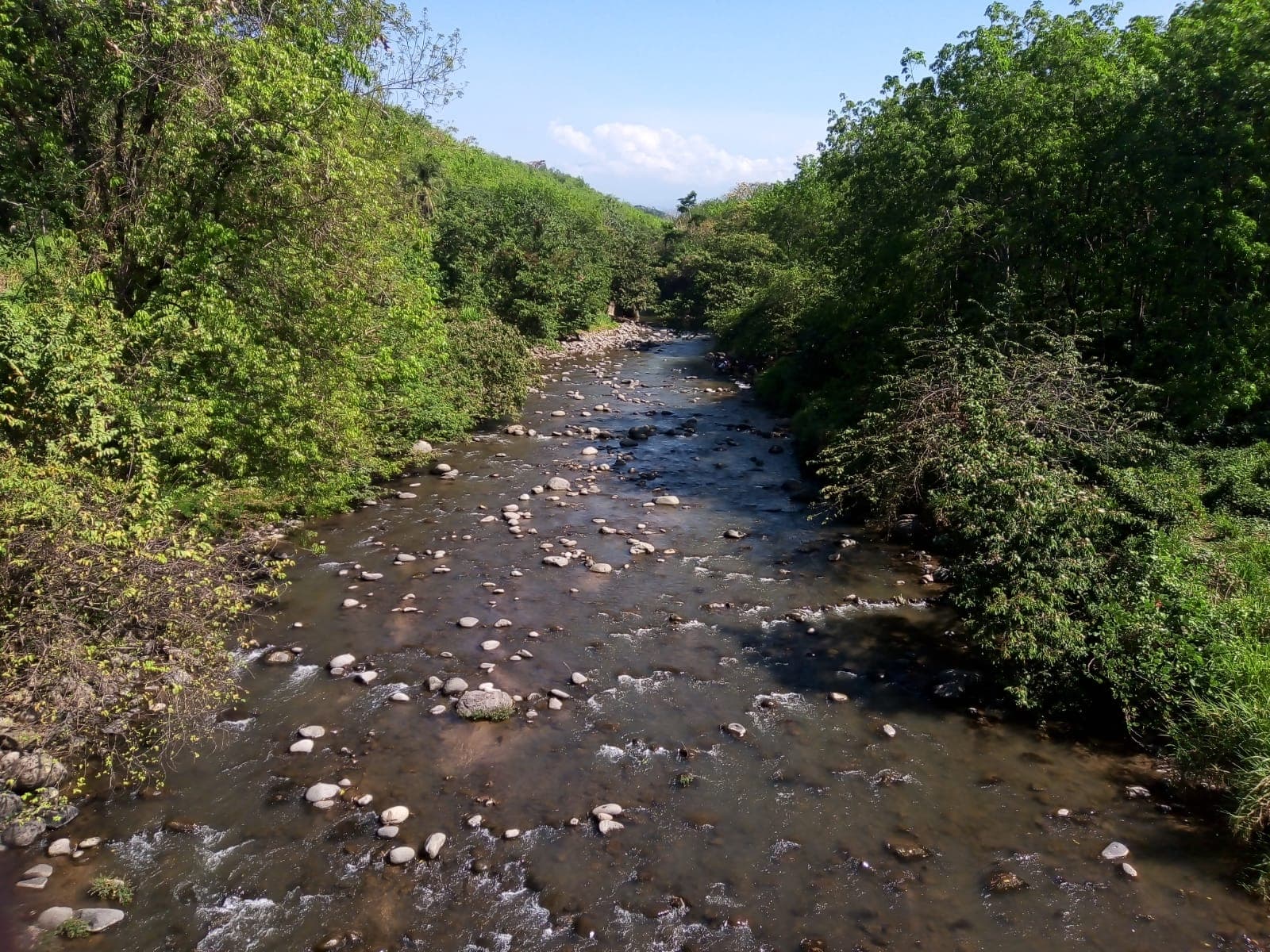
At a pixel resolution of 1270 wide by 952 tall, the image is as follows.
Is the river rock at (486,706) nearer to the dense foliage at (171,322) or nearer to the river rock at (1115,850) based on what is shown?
the dense foliage at (171,322)

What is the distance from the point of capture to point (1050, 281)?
17000mm

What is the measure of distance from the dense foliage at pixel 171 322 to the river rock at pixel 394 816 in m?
2.44

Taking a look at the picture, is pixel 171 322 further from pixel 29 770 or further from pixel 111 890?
pixel 111 890

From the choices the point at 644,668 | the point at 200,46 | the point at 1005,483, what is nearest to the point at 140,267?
the point at 200,46

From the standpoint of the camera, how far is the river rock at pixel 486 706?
31.4ft

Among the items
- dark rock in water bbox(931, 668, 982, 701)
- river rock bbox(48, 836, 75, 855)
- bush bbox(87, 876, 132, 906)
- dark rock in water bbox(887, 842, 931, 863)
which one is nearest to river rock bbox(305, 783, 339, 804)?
bush bbox(87, 876, 132, 906)

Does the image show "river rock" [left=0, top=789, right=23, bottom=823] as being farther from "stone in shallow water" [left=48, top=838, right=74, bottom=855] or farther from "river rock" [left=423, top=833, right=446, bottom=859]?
"river rock" [left=423, top=833, right=446, bottom=859]

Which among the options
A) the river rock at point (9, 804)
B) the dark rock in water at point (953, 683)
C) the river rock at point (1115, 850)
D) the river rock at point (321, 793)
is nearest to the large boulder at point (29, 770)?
the river rock at point (9, 804)

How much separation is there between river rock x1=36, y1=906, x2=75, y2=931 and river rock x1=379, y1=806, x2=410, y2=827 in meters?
2.67

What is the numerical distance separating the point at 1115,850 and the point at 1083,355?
12.0 metres

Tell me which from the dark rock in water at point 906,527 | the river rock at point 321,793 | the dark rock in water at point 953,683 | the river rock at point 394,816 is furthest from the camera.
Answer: the dark rock in water at point 906,527

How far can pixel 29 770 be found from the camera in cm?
758

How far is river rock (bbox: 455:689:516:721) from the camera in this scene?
9570mm

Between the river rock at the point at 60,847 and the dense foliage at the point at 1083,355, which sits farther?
the dense foliage at the point at 1083,355
